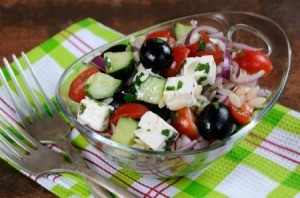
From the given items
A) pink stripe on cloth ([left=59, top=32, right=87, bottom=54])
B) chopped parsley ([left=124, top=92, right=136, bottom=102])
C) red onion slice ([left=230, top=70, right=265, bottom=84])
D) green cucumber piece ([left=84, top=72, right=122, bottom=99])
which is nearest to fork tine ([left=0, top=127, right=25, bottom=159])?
green cucumber piece ([left=84, top=72, right=122, bottom=99])

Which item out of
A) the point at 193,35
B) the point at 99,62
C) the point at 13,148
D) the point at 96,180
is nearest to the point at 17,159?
the point at 13,148

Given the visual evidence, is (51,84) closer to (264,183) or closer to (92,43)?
(92,43)

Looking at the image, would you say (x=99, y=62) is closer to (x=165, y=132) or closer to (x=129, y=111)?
(x=129, y=111)

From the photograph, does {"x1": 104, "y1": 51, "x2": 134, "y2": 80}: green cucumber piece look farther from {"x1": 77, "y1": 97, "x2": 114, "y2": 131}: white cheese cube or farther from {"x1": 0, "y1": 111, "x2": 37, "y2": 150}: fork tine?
{"x1": 0, "y1": 111, "x2": 37, "y2": 150}: fork tine

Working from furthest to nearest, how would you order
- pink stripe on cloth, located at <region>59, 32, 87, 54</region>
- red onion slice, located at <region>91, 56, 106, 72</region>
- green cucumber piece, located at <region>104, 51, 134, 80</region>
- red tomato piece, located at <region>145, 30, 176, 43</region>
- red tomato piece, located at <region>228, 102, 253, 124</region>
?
1. pink stripe on cloth, located at <region>59, 32, 87, 54</region>
2. red tomato piece, located at <region>145, 30, 176, 43</region>
3. red onion slice, located at <region>91, 56, 106, 72</region>
4. green cucumber piece, located at <region>104, 51, 134, 80</region>
5. red tomato piece, located at <region>228, 102, 253, 124</region>

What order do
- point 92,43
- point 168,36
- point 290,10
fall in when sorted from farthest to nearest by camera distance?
point 290,10 < point 92,43 < point 168,36

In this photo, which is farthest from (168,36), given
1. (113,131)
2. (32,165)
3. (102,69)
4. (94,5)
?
(94,5)
